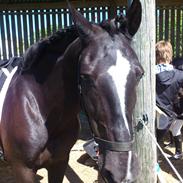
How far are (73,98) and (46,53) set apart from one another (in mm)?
422

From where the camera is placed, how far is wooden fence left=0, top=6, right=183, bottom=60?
7684mm

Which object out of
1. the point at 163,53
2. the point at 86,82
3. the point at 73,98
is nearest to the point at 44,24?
the point at 163,53

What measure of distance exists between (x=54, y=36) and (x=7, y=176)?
2.82 m

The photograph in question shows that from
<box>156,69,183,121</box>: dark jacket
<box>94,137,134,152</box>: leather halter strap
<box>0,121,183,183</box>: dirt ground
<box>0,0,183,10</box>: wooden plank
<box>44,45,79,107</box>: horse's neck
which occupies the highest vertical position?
<box>0,0,183,10</box>: wooden plank

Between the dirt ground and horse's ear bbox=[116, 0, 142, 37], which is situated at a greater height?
horse's ear bbox=[116, 0, 142, 37]

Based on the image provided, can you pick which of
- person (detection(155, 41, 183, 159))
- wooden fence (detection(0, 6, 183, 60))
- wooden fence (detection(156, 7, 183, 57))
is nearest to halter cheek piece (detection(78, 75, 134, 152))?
person (detection(155, 41, 183, 159))

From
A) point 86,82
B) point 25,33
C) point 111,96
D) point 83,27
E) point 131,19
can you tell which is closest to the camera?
point 111,96

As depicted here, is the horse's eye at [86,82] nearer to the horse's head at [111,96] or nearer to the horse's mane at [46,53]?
the horse's head at [111,96]

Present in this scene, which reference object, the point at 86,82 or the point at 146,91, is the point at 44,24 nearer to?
the point at 146,91

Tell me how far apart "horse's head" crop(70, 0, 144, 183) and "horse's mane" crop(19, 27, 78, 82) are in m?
0.48

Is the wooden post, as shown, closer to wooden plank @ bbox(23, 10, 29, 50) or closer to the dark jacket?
the dark jacket

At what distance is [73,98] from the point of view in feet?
9.14

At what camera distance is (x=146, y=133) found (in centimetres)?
326

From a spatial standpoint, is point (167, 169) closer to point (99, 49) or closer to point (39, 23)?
point (99, 49)
